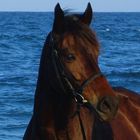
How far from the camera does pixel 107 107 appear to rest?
4.37 meters

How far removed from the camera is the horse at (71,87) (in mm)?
4414

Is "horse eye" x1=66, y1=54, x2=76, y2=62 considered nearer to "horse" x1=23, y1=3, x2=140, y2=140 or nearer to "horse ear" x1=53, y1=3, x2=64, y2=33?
"horse" x1=23, y1=3, x2=140, y2=140

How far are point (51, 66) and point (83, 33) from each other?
0.33 m

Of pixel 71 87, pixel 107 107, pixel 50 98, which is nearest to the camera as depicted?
pixel 107 107

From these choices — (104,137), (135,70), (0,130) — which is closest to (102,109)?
(104,137)

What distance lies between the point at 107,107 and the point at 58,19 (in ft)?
2.30

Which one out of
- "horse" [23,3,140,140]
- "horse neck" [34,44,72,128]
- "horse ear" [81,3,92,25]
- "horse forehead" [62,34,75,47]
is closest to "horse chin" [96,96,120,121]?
"horse" [23,3,140,140]

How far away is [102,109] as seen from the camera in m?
4.38

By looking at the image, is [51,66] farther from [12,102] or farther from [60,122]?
[12,102]

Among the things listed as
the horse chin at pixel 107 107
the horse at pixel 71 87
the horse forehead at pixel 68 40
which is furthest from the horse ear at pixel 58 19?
the horse chin at pixel 107 107

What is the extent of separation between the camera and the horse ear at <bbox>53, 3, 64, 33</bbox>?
4551 mm

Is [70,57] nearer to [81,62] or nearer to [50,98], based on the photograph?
[81,62]

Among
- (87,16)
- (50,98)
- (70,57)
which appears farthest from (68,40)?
(50,98)

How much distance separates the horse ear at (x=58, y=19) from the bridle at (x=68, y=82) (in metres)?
0.06
